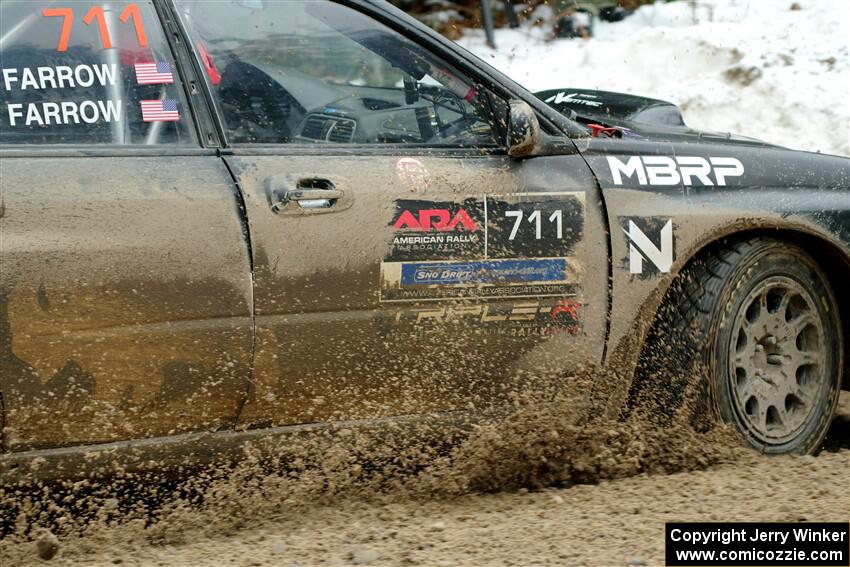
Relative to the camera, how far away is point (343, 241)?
10.9ft

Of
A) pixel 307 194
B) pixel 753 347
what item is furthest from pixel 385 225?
pixel 753 347

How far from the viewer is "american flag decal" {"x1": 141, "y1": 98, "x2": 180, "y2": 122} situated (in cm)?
326

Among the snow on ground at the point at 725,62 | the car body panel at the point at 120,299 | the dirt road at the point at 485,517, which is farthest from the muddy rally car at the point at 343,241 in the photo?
the snow on ground at the point at 725,62

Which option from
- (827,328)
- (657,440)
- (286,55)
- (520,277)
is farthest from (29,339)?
(827,328)

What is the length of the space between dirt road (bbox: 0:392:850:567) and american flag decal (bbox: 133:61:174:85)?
1171 millimetres

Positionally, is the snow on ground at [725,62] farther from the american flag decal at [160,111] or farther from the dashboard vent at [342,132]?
the american flag decal at [160,111]

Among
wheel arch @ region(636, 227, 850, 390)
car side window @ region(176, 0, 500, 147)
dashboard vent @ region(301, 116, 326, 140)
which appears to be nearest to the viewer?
car side window @ region(176, 0, 500, 147)

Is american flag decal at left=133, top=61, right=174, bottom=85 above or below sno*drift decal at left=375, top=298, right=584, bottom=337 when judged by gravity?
above

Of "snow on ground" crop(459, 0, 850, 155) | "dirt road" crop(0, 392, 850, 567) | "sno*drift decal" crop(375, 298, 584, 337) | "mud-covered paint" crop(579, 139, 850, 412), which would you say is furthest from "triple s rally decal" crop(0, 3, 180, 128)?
"snow on ground" crop(459, 0, 850, 155)

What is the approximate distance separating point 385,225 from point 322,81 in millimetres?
619

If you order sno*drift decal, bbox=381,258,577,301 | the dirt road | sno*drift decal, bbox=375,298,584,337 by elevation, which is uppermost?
sno*drift decal, bbox=381,258,577,301

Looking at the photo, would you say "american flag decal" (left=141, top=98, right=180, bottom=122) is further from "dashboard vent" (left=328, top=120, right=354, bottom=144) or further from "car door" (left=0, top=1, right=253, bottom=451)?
"dashboard vent" (left=328, top=120, right=354, bottom=144)

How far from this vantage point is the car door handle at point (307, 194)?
Answer: 3281 millimetres

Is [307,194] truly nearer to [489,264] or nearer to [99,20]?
[489,264]
